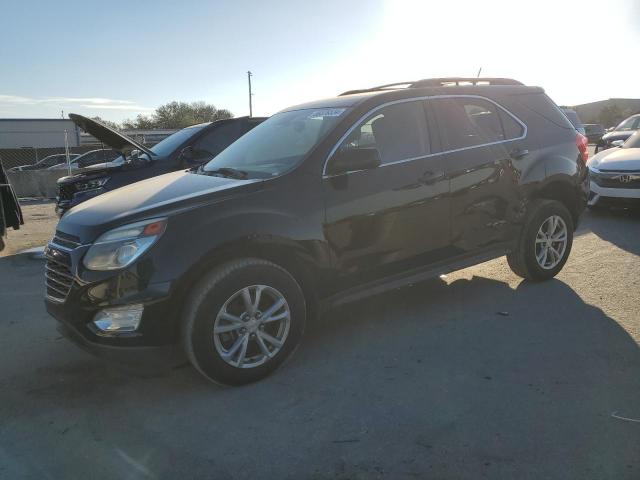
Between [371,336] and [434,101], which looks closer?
[371,336]

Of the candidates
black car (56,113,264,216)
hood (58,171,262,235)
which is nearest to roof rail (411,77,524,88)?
hood (58,171,262,235)

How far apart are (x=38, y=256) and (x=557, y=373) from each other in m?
6.69

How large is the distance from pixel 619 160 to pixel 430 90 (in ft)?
17.5

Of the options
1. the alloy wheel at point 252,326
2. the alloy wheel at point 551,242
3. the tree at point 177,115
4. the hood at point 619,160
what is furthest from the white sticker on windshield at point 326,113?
the tree at point 177,115

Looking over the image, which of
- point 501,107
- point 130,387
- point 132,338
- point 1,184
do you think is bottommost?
point 130,387

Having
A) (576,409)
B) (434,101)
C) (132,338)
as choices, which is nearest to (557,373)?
(576,409)

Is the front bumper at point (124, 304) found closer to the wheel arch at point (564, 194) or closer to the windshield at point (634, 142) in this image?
the wheel arch at point (564, 194)

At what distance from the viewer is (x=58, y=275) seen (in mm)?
3363

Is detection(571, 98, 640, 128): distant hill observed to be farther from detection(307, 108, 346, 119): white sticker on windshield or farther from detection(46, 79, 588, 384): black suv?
detection(307, 108, 346, 119): white sticker on windshield

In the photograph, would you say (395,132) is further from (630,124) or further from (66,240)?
(630,124)

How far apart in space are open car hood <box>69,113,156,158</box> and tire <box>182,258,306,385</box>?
13.3 ft

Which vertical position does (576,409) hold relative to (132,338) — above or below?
below

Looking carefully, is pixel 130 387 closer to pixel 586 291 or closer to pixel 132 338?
pixel 132 338

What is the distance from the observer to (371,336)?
4078 millimetres
